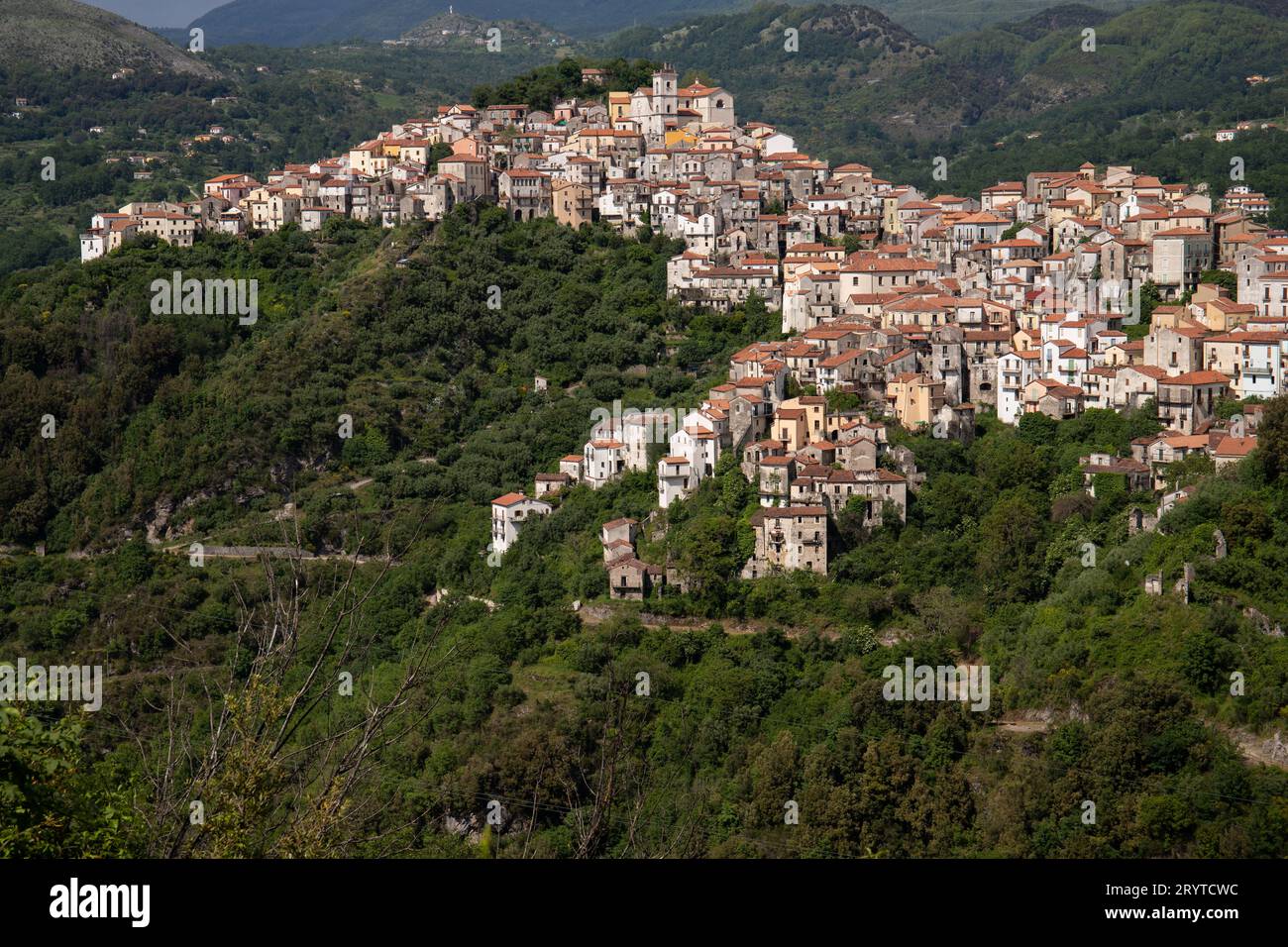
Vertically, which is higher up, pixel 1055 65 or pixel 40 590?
pixel 1055 65

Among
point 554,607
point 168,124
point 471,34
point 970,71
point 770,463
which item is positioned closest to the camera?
point 770,463

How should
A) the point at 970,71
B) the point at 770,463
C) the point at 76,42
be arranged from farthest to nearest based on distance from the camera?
the point at 970,71 < the point at 76,42 < the point at 770,463

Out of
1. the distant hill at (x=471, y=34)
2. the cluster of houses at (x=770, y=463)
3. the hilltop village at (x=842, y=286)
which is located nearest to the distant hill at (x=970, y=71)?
the distant hill at (x=471, y=34)

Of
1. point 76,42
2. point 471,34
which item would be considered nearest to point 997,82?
point 471,34

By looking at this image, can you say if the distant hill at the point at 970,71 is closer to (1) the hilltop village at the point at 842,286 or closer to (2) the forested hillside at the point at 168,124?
(2) the forested hillside at the point at 168,124

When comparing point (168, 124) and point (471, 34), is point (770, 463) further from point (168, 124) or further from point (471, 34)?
point (471, 34)
